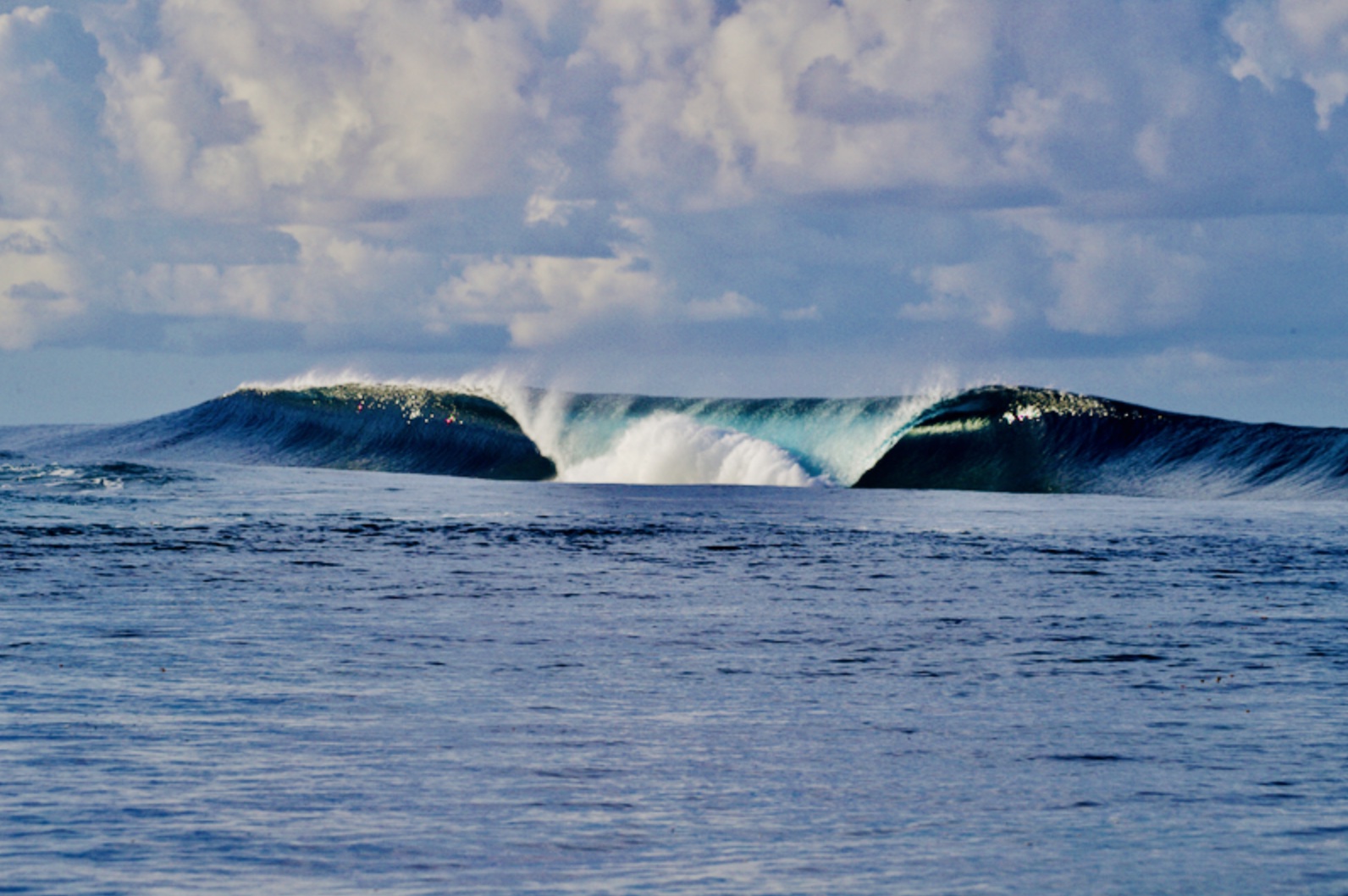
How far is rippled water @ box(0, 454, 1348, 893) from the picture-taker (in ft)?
13.3

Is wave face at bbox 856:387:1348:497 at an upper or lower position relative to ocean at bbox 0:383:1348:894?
upper

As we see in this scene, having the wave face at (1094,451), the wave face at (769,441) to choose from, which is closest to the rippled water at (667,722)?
the wave face at (1094,451)

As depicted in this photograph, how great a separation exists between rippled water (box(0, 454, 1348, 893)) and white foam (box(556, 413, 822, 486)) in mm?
19081

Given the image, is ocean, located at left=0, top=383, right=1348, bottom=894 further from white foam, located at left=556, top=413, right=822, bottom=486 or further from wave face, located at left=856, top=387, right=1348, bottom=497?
white foam, located at left=556, top=413, right=822, bottom=486

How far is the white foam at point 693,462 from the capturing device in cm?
3328

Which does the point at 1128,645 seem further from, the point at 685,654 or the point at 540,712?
the point at 540,712

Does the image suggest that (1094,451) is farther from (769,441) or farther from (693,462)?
(693,462)

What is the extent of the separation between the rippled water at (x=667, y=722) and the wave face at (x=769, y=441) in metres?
16.0

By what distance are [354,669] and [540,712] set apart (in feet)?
5.14

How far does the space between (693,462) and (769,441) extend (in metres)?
2.24

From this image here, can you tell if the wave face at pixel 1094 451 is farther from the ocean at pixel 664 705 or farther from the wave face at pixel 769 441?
the ocean at pixel 664 705

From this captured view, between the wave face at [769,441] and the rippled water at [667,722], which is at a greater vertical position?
the wave face at [769,441]

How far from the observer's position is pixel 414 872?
12.8 feet

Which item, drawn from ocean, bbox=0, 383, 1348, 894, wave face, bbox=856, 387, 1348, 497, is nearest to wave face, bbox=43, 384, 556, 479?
wave face, bbox=856, 387, 1348, 497
